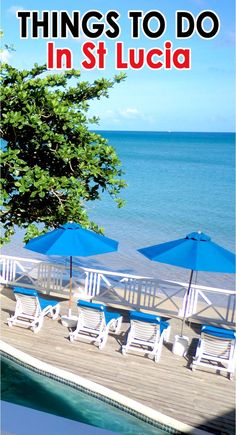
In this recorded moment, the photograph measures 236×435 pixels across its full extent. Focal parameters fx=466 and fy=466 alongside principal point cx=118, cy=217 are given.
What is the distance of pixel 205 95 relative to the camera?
5678cm

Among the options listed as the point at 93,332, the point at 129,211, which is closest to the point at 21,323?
the point at 93,332

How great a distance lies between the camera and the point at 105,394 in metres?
6.28

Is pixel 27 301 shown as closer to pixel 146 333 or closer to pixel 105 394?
pixel 146 333

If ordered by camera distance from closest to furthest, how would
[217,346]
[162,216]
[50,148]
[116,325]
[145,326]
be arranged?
[217,346] → [145,326] → [116,325] → [50,148] → [162,216]

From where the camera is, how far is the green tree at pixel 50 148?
905 centimetres

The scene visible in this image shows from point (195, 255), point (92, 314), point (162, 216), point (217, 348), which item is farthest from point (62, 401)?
point (162, 216)

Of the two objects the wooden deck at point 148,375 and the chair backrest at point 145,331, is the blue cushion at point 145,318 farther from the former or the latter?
the wooden deck at point 148,375

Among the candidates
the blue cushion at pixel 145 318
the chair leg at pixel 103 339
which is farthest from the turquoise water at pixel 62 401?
the blue cushion at pixel 145 318

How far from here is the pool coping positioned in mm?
5668

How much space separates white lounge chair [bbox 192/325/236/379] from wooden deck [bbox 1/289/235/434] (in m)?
0.17

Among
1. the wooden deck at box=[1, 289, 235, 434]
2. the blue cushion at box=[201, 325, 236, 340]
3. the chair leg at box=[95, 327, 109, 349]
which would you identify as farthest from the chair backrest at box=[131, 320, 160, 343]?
the blue cushion at box=[201, 325, 236, 340]

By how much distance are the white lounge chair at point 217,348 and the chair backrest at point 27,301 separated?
9.51ft

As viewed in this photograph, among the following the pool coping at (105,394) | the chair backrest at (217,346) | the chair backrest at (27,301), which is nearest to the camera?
the pool coping at (105,394)

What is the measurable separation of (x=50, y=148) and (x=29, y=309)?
10.8 ft
